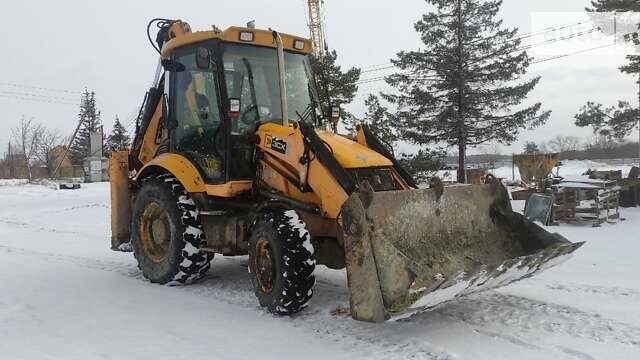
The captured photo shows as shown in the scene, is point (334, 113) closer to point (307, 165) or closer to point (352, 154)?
point (352, 154)

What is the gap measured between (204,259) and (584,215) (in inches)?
377

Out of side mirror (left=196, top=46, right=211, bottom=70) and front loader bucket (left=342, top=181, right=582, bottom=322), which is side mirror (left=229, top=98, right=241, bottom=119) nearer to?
side mirror (left=196, top=46, right=211, bottom=70)

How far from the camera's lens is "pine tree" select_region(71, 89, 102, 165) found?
206 ft

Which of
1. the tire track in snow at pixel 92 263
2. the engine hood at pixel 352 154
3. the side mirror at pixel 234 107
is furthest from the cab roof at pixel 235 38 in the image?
the tire track in snow at pixel 92 263

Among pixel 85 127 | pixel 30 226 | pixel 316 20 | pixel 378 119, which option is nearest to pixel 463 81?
pixel 378 119

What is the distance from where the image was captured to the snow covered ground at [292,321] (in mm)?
4699

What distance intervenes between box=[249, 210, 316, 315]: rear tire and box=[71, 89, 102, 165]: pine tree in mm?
59757

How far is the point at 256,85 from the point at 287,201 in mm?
1528

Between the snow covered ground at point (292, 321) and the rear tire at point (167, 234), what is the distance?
200 mm

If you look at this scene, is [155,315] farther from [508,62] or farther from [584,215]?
[508,62]

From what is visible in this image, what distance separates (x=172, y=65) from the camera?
7.23 meters

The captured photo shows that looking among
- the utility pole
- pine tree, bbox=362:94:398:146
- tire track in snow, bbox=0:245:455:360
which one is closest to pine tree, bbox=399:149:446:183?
pine tree, bbox=362:94:398:146

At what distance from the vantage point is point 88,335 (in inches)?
206

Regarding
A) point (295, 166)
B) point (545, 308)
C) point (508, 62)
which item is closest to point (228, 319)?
point (295, 166)
